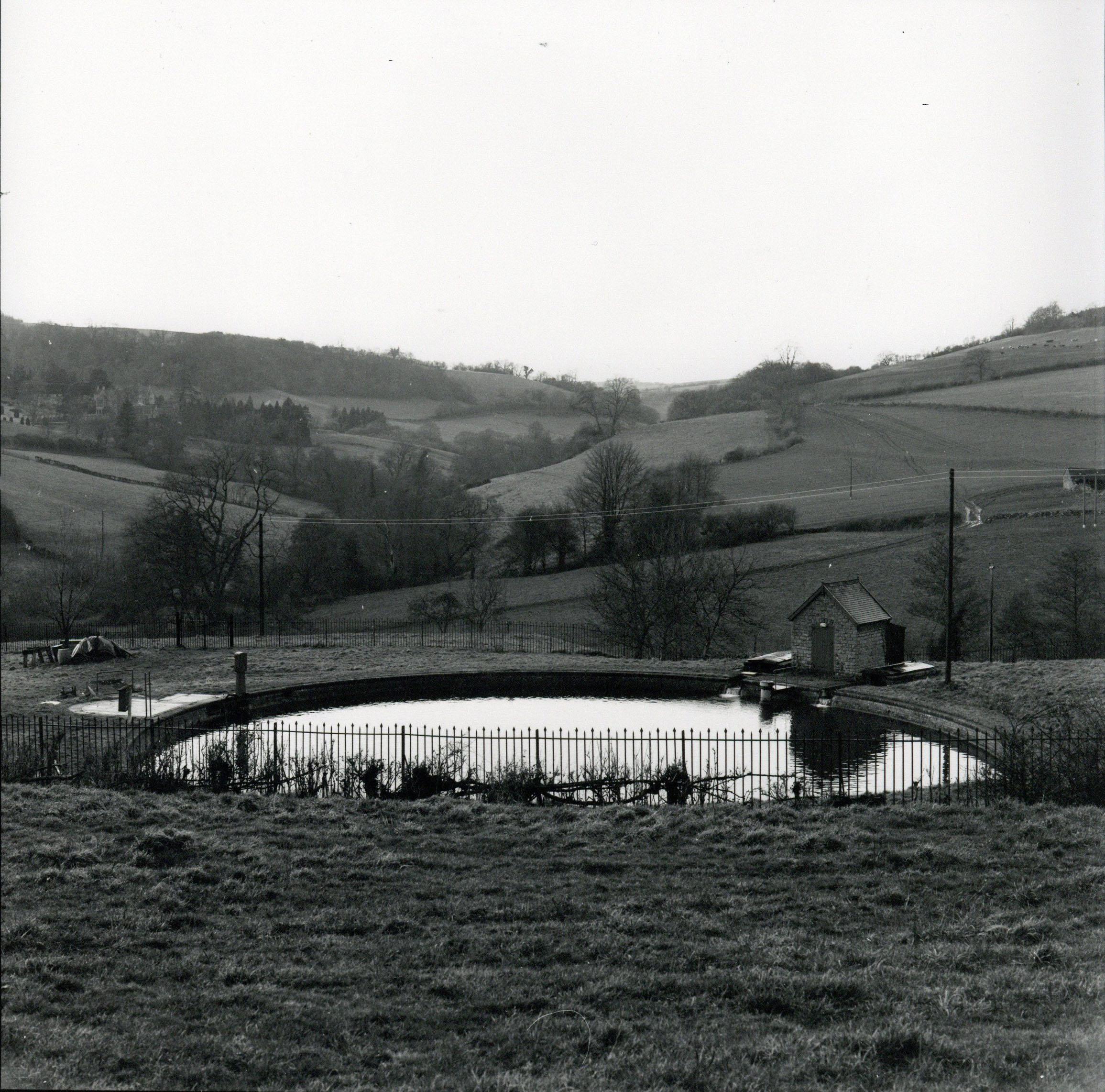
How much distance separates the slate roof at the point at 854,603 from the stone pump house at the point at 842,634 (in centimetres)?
2

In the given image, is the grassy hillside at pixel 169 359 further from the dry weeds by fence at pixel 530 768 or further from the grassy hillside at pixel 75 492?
the dry weeds by fence at pixel 530 768

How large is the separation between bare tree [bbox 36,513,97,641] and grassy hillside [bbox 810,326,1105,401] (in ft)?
180

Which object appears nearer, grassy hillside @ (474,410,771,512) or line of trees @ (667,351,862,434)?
grassy hillside @ (474,410,771,512)

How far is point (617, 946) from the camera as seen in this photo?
20.0 feet

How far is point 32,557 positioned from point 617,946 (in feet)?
14.2

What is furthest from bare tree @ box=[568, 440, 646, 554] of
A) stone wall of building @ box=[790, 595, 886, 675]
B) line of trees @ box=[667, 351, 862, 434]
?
line of trees @ box=[667, 351, 862, 434]

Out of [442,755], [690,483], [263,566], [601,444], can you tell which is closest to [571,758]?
[442,755]

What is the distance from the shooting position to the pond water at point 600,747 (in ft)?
39.8

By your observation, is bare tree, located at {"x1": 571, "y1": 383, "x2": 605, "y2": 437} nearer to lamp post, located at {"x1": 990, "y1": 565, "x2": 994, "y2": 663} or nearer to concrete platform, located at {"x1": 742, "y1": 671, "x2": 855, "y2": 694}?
lamp post, located at {"x1": 990, "y1": 565, "x2": 994, "y2": 663}

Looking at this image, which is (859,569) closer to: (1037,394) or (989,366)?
(1037,394)

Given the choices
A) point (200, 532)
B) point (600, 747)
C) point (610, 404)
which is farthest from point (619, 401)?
point (200, 532)

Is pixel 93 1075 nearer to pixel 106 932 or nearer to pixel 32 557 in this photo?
pixel 106 932

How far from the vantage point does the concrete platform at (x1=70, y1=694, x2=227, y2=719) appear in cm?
1035

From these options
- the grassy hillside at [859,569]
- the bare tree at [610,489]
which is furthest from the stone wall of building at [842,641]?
the bare tree at [610,489]
